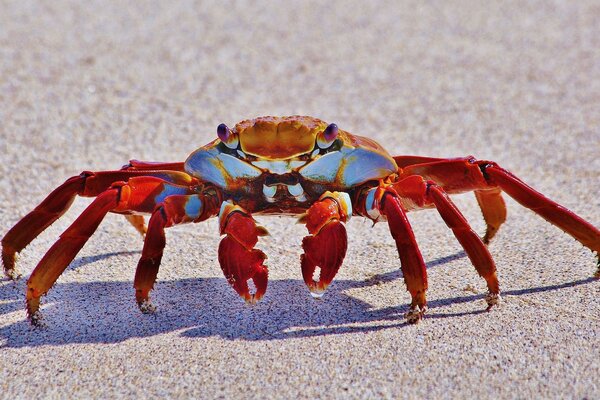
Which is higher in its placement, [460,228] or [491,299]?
[460,228]

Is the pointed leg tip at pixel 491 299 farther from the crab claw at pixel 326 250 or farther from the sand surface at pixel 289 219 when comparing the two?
the crab claw at pixel 326 250

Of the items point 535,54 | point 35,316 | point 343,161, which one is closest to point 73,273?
point 35,316

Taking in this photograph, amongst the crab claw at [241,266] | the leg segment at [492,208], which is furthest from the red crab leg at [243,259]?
the leg segment at [492,208]

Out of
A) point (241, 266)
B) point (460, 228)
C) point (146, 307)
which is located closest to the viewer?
point (241, 266)

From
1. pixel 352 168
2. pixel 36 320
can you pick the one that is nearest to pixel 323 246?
pixel 352 168

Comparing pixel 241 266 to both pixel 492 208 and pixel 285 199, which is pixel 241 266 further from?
pixel 492 208

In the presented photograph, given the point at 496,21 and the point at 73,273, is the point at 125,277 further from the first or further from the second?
the point at 496,21

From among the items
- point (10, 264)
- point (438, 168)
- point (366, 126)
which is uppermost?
point (438, 168)
